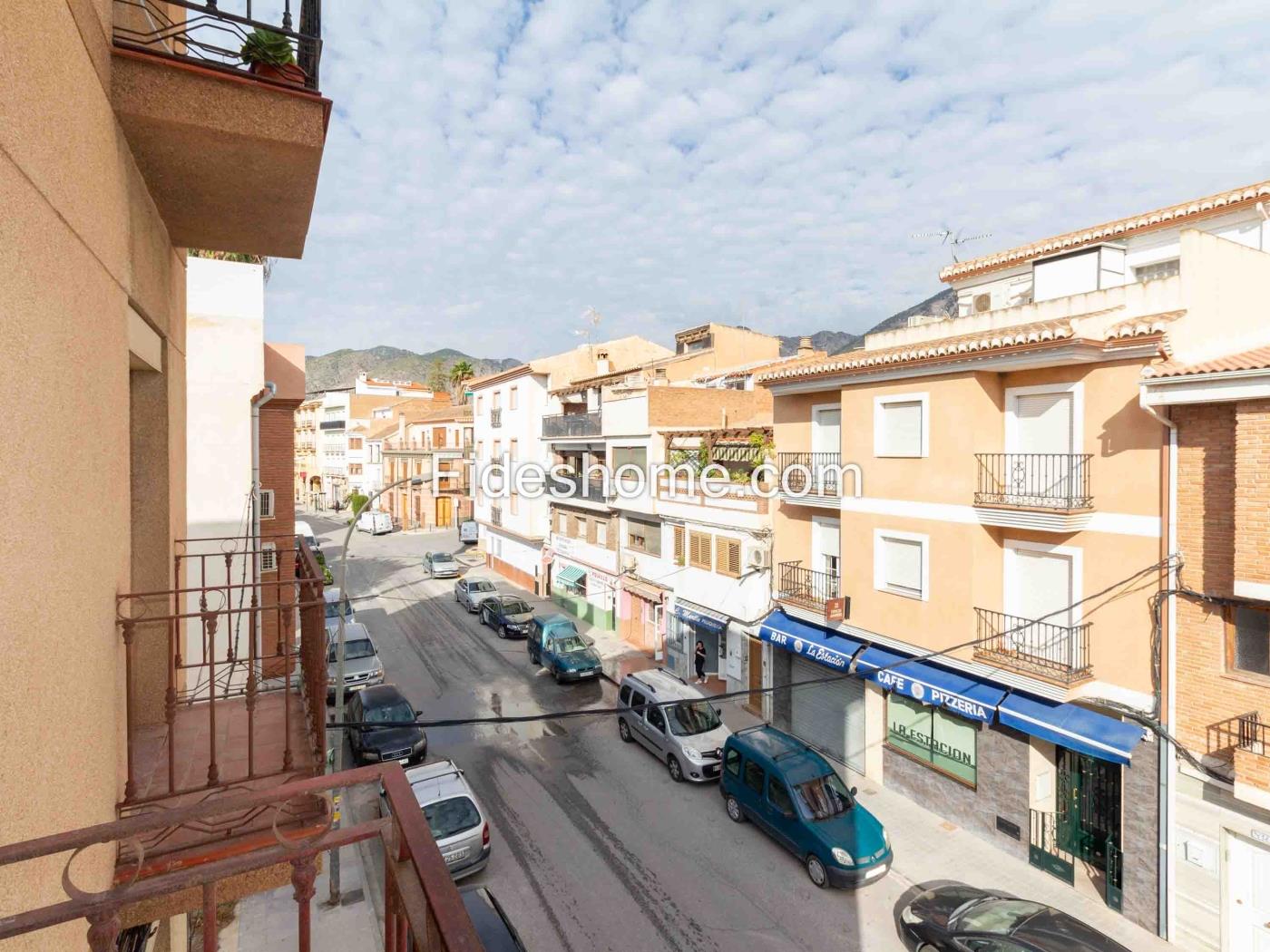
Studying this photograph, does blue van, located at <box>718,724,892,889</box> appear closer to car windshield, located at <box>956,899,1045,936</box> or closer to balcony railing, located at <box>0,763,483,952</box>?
car windshield, located at <box>956,899,1045,936</box>

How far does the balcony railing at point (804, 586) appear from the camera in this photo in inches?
606

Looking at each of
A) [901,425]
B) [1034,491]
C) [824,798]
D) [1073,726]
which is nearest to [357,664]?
[824,798]

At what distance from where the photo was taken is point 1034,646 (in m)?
11.4

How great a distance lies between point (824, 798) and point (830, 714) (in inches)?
165

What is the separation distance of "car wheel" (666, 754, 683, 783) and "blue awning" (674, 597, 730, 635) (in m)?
4.79

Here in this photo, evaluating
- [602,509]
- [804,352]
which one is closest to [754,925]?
[602,509]

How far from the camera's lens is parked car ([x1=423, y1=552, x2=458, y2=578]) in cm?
3594

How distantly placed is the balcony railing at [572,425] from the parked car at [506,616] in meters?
7.23

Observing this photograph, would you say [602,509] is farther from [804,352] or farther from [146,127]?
[146,127]

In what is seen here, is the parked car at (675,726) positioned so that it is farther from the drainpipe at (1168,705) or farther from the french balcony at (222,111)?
the french balcony at (222,111)

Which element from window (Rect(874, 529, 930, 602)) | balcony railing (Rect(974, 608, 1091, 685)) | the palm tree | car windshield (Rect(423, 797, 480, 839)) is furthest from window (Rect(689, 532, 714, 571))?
the palm tree

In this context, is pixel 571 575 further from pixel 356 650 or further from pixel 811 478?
pixel 811 478

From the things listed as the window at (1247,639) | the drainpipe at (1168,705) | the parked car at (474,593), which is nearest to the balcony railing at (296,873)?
the drainpipe at (1168,705)

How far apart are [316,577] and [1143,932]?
42.2 feet
